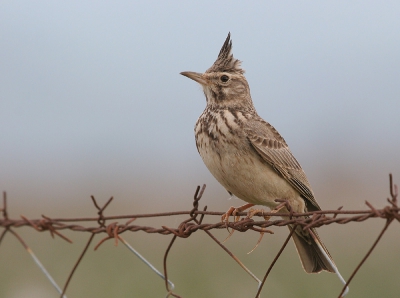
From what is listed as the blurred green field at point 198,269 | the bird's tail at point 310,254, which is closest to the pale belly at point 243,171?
the bird's tail at point 310,254

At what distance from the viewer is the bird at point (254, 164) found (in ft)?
20.9

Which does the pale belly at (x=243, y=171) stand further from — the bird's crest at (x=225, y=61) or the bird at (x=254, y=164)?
the bird's crest at (x=225, y=61)

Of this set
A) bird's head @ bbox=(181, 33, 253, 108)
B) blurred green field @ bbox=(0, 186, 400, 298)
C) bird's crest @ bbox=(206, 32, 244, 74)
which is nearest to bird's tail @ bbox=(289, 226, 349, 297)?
bird's head @ bbox=(181, 33, 253, 108)

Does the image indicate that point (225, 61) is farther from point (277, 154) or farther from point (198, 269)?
point (198, 269)

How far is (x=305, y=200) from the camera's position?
7074 mm

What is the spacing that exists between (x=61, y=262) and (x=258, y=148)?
5253 millimetres

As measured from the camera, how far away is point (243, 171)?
646 cm

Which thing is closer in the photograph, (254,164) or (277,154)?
(254,164)

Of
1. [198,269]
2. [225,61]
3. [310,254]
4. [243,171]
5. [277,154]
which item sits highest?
[225,61]

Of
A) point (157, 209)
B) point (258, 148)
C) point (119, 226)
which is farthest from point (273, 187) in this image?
point (157, 209)

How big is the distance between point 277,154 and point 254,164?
362 mm

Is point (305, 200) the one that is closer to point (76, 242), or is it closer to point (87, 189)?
point (76, 242)

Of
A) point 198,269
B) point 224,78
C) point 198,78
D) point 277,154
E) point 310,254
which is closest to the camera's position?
point 310,254

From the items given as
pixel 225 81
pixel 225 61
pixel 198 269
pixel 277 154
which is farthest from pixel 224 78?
pixel 198 269
